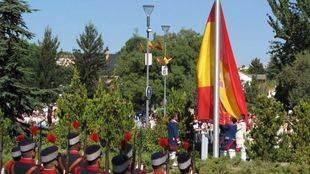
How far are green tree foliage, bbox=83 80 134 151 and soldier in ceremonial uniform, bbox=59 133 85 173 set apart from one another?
871 centimetres

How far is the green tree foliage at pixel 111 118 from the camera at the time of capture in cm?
2052

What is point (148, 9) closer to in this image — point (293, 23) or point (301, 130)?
point (301, 130)

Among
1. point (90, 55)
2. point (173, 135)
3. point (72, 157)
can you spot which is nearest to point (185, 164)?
point (72, 157)

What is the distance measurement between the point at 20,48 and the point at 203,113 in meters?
7.96

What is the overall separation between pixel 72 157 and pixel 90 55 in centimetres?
3534

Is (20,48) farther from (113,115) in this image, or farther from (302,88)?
(302,88)

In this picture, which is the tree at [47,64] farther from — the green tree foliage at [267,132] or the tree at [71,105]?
the green tree foliage at [267,132]

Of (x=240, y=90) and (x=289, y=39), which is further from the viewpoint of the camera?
(x=289, y=39)

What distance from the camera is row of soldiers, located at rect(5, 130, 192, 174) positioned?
7.70 m

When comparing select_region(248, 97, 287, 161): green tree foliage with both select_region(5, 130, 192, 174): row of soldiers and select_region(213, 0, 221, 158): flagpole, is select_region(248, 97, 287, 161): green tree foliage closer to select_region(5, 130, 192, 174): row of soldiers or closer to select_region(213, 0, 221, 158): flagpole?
Answer: select_region(213, 0, 221, 158): flagpole

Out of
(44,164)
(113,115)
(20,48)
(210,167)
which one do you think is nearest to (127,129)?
(113,115)

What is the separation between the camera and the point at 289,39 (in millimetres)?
55125

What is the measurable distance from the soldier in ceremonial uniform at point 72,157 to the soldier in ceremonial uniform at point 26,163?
2.35 feet

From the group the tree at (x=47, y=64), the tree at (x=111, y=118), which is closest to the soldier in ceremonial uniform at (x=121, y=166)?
the tree at (x=111, y=118)
